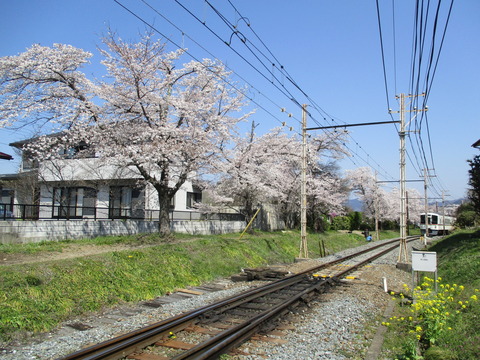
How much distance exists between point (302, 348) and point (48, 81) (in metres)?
→ 14.1

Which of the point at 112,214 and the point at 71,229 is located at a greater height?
the point at 112,214

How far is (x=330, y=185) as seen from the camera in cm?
3725

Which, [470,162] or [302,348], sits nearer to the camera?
[302,348]

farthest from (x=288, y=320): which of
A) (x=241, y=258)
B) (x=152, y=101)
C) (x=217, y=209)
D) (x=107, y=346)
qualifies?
(x=217, y=209)

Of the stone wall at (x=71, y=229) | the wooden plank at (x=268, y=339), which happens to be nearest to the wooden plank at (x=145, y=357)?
the wooden plank at (x=268, y=339)

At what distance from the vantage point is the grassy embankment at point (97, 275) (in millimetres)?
7715

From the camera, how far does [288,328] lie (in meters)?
7.45

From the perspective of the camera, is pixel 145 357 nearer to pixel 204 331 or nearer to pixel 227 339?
pixel 227 339

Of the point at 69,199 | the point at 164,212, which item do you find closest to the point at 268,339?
the point at 164,212

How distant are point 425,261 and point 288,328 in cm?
458

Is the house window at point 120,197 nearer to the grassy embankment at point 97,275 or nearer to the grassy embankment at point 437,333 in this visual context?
the grassy embankment at point 97,275

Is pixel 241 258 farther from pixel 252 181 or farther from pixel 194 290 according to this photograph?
pixel 252 181

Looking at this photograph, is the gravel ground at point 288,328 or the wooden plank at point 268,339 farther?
the wooden plank at point 268,339

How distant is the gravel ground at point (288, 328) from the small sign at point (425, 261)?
4.25 ft
